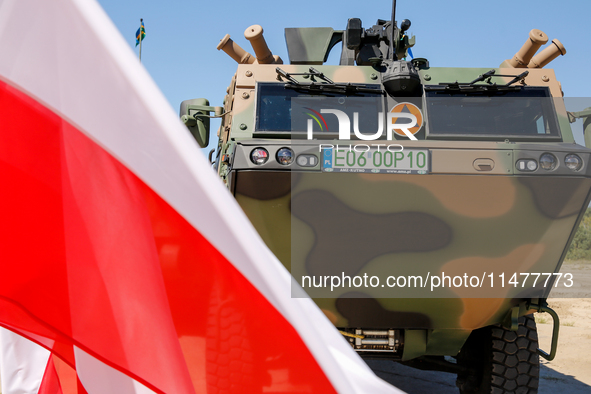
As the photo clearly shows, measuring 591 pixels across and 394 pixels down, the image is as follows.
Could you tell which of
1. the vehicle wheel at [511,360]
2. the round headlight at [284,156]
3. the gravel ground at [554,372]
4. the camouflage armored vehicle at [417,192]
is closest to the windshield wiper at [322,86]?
the camouflage armored vehicle at [417,192]

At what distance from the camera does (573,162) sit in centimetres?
283

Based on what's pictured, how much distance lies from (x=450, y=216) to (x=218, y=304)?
5.95 feet

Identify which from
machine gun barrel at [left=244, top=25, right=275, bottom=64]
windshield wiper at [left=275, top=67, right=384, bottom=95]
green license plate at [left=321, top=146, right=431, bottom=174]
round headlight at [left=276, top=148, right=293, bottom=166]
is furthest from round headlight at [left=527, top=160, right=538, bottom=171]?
machine gun barrel at [left=244, top=25, right=275, bottom=64]

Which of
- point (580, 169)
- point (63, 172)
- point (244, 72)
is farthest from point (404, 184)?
point (63, 172)

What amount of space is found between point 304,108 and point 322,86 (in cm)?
18

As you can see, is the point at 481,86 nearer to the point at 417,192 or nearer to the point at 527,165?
the point at 527,165

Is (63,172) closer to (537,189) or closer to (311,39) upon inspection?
(537,189)

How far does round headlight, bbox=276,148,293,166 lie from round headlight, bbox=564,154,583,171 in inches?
55.7

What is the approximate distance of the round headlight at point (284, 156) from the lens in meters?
2.83

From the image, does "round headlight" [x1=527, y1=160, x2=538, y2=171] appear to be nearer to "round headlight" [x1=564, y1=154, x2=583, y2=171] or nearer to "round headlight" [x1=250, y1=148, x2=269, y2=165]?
"round headlight" [x1=564, y1=154, x2=583, y2=171]

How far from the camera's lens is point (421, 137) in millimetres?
3186

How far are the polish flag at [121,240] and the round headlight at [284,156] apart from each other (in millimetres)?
1508

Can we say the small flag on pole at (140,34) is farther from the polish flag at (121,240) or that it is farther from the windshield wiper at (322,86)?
the polish flag at (121,240)

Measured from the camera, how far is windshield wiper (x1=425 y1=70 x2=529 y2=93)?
3232 mm
